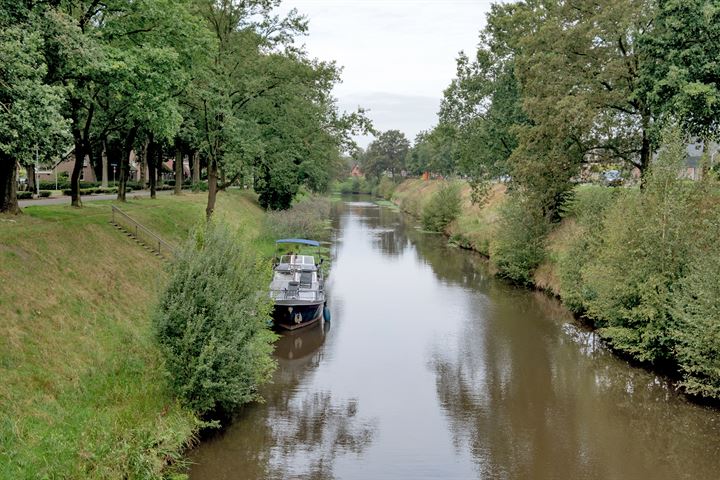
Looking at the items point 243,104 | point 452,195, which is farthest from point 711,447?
point 452,195

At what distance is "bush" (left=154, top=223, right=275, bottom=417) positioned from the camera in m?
15.8

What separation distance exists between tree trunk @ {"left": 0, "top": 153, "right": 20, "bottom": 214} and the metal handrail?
15.2 feet

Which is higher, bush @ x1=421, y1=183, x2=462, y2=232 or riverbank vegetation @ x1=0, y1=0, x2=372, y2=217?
riverbank vegetation @ x1=0, y1=0, x2=372, y2=217

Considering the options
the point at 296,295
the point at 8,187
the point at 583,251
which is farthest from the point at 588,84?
the point at 8,187

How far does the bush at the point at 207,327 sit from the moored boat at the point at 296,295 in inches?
312

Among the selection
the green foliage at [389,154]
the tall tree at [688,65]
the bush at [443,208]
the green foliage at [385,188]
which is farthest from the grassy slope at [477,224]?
the green foliage at [389,154]

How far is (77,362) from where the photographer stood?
1650cm

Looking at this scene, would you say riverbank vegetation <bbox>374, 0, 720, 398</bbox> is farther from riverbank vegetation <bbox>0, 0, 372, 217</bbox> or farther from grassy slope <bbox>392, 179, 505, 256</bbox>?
riverbank vegetation <bbox>0, 0, 372, 217</bbox>

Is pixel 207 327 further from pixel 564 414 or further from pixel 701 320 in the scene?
pixel 701 320

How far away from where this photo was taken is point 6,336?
15.6 metres

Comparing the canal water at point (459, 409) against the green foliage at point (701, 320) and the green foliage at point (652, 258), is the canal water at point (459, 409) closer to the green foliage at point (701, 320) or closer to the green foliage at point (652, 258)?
the green foliage at point (701, 320)

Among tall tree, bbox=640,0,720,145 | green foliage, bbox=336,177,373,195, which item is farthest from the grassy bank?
green foliage, bbox=336,177,373,195

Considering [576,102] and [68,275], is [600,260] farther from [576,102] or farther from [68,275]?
[68,275]

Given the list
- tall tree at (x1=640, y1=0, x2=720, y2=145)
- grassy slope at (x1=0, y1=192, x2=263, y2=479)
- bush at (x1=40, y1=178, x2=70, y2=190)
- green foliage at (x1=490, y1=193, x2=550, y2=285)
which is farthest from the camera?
bush at (x1=40, y1=178, x2=70, y2=190)
